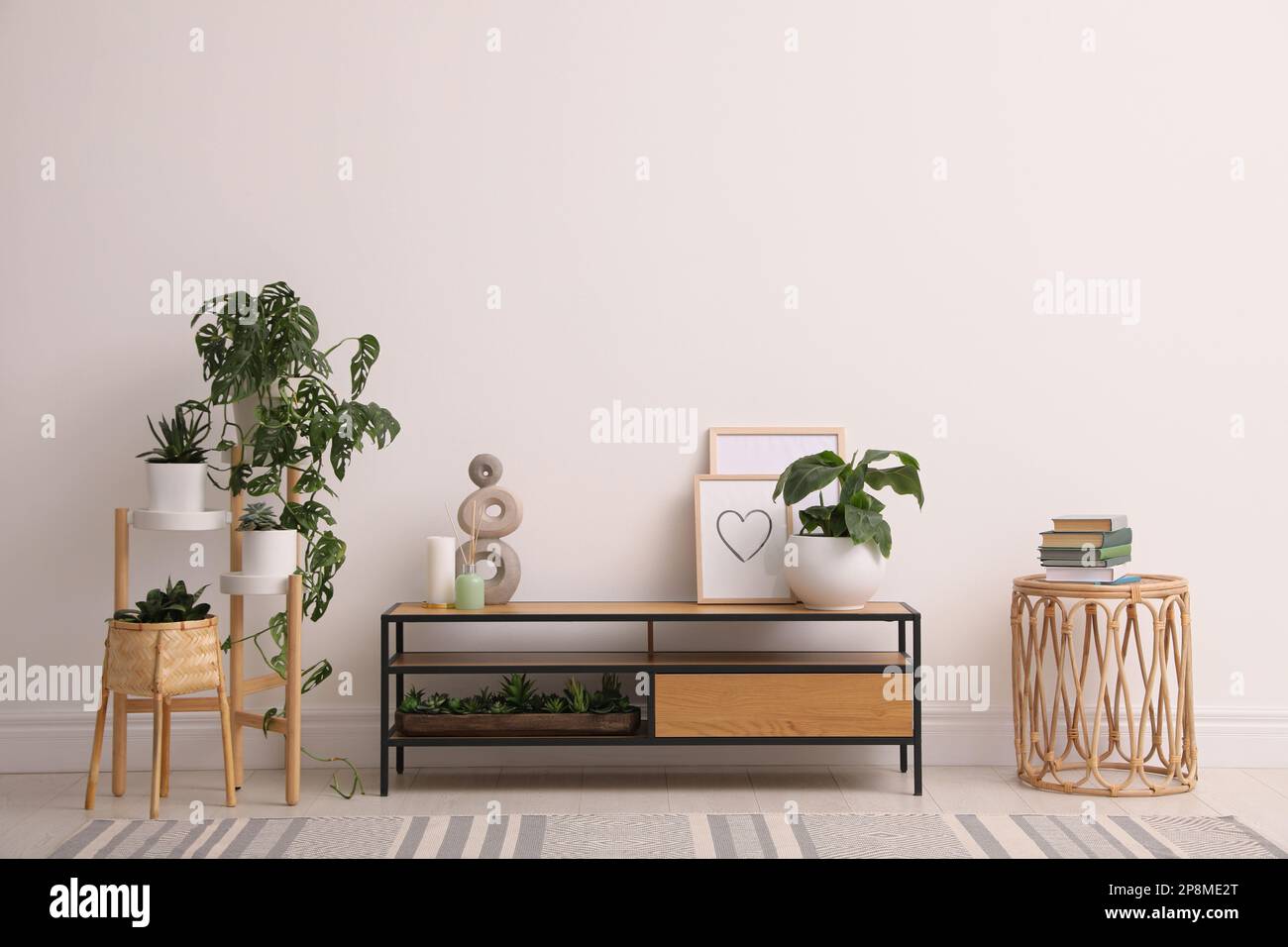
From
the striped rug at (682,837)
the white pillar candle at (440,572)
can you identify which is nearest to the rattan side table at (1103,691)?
the striped rug at (682,837)

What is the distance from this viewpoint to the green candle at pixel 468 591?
3094 millimetres

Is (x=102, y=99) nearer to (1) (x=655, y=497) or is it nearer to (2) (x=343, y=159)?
(2) (x=343, y=159)

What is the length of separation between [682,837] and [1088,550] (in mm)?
1350

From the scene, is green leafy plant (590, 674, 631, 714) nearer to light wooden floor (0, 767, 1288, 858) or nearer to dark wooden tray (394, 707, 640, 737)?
dark wooden tray (394, 707, 640, 737)

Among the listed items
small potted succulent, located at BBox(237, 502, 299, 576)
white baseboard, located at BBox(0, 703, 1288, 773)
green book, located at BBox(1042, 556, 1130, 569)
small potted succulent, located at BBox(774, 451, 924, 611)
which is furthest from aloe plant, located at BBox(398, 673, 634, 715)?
green book, located at BBox(1042, 556, 1130, 569)

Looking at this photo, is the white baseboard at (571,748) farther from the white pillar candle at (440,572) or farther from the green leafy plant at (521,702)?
the white pillar candle at (440,572)

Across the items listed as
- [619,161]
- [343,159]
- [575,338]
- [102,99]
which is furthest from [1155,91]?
[102,99]

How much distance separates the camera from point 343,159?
338cm

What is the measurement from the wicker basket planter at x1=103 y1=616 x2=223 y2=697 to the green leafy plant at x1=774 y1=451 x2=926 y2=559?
1.55 meters

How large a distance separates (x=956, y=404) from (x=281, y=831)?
2.21 m

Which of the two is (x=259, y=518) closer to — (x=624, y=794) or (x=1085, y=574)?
(x=624, y=794)

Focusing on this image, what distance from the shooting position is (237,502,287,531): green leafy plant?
3.00 meters

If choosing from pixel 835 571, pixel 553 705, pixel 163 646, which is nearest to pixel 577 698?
pixel 553 705

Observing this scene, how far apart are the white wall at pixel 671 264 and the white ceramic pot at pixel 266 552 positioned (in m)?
0.38
